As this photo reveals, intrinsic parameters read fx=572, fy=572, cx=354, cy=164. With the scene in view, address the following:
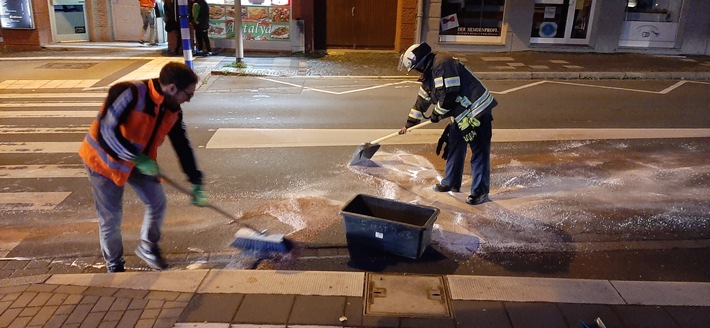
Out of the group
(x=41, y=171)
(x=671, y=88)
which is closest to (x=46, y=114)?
(x=41, y=171)

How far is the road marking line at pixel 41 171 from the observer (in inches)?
258

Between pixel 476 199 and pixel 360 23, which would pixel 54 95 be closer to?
pixel 476 199

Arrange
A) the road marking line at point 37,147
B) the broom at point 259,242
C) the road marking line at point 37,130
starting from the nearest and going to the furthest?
the broom at point 259,242 < the road marking line at point 37,147 < the road marking line at point 37,130

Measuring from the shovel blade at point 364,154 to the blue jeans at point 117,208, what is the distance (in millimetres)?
2873

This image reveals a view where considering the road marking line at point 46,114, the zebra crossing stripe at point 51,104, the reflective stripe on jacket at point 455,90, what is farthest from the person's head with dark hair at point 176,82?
the zebra crossing stripe at point 51,104

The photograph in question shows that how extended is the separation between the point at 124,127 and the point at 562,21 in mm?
15762

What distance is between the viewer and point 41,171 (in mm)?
6688

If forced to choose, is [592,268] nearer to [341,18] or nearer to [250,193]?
[250,193]

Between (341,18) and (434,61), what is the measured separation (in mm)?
12260

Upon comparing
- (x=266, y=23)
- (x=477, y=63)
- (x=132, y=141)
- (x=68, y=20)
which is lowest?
(x=477, y=63)

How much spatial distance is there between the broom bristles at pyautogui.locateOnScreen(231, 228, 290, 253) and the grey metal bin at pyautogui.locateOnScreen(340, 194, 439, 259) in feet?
1.83

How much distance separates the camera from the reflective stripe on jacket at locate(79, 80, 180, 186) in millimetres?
3781

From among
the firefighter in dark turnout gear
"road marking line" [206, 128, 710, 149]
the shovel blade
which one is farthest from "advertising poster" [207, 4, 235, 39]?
the firefighter in dark turnout gear

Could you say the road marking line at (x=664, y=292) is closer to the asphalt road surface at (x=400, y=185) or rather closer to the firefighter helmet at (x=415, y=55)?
the asphalt road surface at (x=400, y=185)
